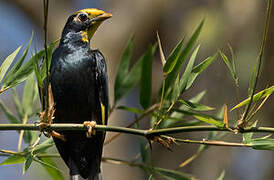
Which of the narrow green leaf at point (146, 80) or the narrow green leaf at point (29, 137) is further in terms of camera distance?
the narrow green leaf at point (29, 137)

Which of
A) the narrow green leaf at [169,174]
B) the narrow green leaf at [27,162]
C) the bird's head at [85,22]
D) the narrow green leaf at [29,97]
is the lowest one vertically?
the narrow green leaf at [169,174]

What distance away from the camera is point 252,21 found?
655cm

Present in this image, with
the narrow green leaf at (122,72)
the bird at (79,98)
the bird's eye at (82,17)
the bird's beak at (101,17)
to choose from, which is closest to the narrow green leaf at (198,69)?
the narrow green leaf at (122,72)

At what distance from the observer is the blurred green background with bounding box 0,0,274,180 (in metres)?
6.26

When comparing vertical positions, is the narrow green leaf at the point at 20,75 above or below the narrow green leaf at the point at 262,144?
above

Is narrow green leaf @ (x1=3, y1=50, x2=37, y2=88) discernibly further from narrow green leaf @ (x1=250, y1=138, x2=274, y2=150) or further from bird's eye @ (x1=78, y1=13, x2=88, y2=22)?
bird's eye @ (x1=78, y1=13, x2=88, y2=22)

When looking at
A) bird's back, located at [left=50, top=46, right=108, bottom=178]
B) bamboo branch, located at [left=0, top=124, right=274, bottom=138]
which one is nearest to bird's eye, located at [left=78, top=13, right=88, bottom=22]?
bird's back, located at [left=50, top=46, right=108, bottom=178]

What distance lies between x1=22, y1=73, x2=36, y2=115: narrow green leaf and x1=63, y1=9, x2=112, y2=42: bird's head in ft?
2.66

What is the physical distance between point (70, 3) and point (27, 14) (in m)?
0.63

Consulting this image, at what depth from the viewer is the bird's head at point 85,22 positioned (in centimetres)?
397

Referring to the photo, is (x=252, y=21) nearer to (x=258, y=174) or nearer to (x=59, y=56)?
(x=258, y=174)

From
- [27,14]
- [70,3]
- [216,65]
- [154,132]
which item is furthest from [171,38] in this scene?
[154,132]

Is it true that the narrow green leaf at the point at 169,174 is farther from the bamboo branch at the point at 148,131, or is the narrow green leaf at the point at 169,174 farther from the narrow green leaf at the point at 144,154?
the bamboo branch at the point at 148,131

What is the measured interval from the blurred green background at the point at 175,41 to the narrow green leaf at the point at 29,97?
303 cm
